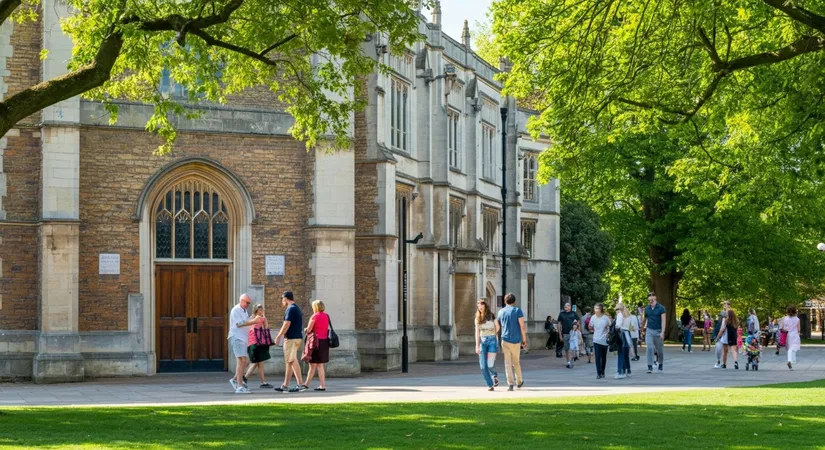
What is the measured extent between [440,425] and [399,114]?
73.8 ft

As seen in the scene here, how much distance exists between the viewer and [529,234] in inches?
2067

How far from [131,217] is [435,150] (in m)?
13.6

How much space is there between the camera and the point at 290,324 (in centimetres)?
2222

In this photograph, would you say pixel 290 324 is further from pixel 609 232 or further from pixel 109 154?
pixel 609 232

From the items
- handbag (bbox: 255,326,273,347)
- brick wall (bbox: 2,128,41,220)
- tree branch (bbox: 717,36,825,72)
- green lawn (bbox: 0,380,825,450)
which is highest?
tree branch (bbox: 717,36,825,72)

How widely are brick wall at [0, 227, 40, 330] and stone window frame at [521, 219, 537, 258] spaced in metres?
29.2

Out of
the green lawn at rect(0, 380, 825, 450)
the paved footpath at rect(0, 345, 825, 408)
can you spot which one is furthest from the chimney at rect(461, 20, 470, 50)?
the green lawn at rect(0, 380, 825, 450)

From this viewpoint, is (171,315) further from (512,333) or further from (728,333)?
(728,333)

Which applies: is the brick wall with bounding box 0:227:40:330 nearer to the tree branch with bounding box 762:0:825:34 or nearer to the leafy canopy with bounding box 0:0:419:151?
the leafy canopy with bounding box 0:0:419:151

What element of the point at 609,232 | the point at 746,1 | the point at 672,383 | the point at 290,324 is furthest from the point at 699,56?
the point at 609,232

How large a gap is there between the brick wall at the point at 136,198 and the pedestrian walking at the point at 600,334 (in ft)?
21.1

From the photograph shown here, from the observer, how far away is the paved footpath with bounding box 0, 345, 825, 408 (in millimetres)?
19734

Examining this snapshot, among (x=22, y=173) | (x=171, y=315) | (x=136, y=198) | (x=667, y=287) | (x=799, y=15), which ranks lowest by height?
(x=171, y=315)

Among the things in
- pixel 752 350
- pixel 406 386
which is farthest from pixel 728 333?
pixel 406 386
